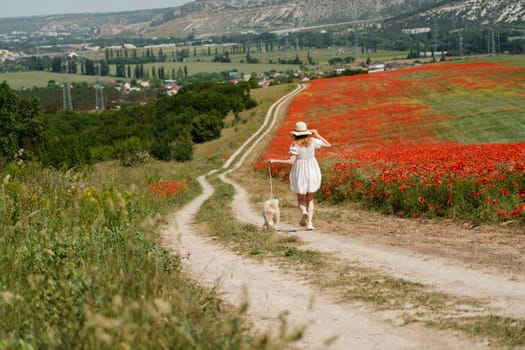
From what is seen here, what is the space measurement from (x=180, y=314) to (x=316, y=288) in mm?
3892

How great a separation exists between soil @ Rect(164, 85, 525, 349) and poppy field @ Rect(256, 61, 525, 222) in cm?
104

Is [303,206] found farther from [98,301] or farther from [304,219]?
[98,301]

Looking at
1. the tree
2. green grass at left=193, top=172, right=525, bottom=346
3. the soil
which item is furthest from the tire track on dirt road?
the tree

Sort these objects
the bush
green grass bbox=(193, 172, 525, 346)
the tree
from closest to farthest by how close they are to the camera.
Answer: green grass bbox=(193, 172, 525, 346), the bush, the tree

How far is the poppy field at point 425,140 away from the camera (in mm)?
16578

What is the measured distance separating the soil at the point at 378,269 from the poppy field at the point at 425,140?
104 cm

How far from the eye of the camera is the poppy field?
16578 millimetres

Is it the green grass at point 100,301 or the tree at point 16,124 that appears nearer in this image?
the green grass at point 100,301

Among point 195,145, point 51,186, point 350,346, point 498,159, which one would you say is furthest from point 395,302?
point 195,145

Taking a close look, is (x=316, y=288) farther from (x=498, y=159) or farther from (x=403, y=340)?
(x=498, y=159)

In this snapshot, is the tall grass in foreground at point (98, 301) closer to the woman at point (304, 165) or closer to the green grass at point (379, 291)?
the green grass at point (379, 291)

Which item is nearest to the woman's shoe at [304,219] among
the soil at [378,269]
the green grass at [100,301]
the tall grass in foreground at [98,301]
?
the soil at [378,269]

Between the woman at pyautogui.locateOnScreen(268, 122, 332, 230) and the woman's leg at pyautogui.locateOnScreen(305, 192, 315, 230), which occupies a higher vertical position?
the woman at pyautogui.locateOnScreen(268, 122, 332, 230)

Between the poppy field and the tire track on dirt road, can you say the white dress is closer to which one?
the poppy field
